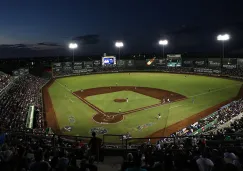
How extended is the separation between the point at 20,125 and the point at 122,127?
938cm

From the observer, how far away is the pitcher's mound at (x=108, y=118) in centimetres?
2447

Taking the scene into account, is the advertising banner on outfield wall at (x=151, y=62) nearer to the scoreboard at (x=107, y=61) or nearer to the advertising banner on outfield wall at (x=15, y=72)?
the scoreboard at (x=107, y=61)

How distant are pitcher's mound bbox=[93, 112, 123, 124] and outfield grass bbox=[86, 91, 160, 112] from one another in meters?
1.86

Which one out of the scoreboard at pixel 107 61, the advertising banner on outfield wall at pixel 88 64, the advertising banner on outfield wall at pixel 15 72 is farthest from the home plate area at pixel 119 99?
the advertising banner on outfield wall at pixel 88 64

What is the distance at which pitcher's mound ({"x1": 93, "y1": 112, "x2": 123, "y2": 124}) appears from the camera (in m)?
24.5

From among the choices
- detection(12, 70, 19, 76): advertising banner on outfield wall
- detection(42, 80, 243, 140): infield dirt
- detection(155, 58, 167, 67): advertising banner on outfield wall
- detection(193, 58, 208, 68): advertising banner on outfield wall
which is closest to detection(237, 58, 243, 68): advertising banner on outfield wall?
detection(193, 58, 208, 68): advertising banner on outfield wall

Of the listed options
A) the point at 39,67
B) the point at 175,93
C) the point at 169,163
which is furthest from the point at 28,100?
the point at 39,67

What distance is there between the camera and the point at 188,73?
218 ft

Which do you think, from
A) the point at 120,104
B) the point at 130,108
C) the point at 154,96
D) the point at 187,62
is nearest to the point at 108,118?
the point at 130,108

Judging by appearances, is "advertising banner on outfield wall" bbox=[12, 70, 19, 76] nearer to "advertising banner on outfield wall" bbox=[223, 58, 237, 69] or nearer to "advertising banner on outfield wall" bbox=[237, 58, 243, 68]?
"advertising banner on outfield wall" bbox=[223, 58, 237, 69]

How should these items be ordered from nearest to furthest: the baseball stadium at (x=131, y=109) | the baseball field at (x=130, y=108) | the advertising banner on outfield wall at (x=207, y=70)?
1. the baseball stadium at (x=131, y=109)
2. the baseball field at (x=130, y=108)
3. the advertising banner on outfield wall at (x=207, y=70)

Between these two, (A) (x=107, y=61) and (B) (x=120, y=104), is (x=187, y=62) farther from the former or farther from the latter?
(B) (x=120, y=104)

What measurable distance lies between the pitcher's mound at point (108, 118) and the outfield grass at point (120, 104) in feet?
6.11

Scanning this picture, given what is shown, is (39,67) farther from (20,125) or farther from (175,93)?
(20,125)
